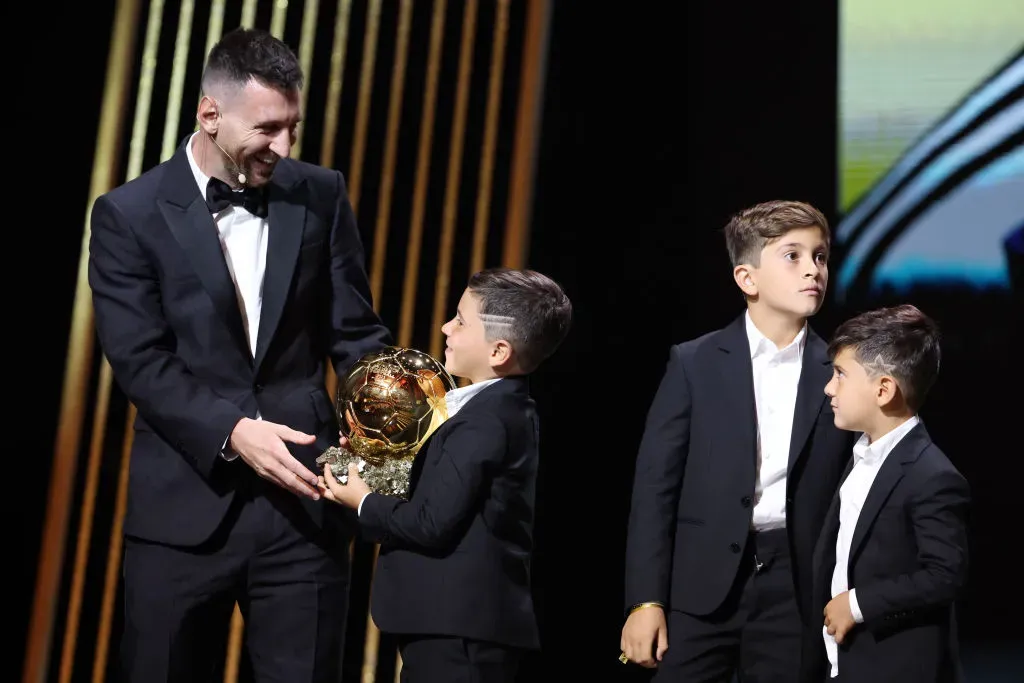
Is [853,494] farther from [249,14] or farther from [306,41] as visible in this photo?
[249,14]

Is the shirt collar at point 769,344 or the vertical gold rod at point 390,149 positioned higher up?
the vertical gold rod at point 390,149

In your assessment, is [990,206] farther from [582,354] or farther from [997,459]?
[582,354]

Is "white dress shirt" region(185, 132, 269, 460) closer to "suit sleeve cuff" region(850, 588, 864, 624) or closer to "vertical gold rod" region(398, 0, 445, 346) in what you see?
"vertical gold rod" region(398, 0, 445, 346)

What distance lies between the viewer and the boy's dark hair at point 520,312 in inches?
91.6

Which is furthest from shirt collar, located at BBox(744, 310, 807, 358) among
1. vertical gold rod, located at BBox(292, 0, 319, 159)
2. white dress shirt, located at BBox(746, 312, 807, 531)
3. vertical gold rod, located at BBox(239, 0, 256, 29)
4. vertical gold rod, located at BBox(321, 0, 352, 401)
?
vertical gold rod, located at BBox(239, 0, 256, 29)

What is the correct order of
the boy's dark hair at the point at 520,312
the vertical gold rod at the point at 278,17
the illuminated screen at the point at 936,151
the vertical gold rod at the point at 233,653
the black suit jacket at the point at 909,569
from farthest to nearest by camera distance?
the vertical gold rod at the point at 278,17 < the vertical gold rod at the point at 233,653 < the illuminated screen at the point at 936,151 < the boy's dark hair at the point at 520,312 < the black suit jacket at the point at 909,569

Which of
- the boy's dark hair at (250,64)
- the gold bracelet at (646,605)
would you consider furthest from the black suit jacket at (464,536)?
the boy's dark hair at (250,64)

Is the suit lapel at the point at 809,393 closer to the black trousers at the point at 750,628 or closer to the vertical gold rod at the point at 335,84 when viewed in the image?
the black trousers at the point at 750,628

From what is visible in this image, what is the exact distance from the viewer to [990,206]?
3.29 metres

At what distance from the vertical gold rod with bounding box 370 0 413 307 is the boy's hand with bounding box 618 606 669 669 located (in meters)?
1.45

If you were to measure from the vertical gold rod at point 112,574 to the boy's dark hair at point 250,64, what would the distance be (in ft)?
4.26

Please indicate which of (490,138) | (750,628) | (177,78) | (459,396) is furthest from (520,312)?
(177,78)

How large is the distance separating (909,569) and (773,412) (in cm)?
42

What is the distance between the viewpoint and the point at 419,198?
348 cm
